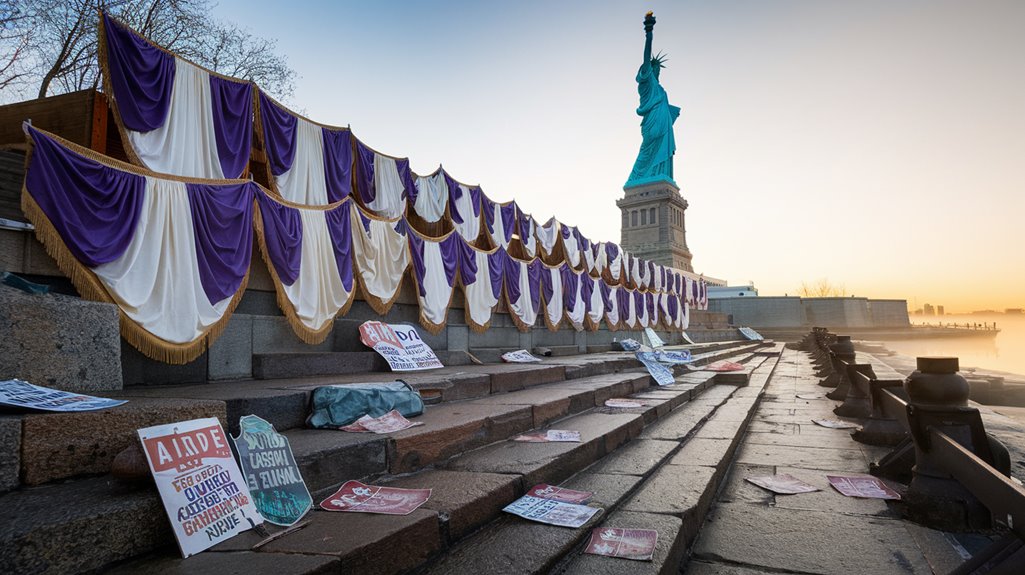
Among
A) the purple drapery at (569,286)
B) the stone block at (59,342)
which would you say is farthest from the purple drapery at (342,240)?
the purple drapery at (569,286)

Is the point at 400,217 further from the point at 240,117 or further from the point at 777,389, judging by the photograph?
the point at 777,389

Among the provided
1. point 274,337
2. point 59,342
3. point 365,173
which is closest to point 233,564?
point 59,342

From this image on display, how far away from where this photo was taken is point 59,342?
103 inches

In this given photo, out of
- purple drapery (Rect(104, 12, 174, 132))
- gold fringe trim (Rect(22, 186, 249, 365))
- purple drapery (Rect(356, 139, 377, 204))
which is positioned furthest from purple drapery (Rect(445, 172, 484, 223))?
gold fringe trim (Rect(22, 186, 249, 365))

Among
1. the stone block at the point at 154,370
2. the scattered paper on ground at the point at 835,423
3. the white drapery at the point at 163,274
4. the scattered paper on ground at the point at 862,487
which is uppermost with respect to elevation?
the white drapery at the point at 163,274

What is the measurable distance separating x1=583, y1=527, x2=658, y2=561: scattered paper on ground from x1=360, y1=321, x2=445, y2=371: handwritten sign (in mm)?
3843

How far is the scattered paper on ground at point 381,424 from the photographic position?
9.65ft

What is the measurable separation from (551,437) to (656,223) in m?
46.0

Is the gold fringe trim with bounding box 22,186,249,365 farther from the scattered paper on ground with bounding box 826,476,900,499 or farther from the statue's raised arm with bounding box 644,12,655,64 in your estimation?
the statue's raised arm with bounding box 644,12,655,64

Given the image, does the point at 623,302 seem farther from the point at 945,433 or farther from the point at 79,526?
the point at 79,526

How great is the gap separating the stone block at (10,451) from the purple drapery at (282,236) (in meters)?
3.57

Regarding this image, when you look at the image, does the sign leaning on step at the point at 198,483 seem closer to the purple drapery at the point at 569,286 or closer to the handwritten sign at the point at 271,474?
the handwritten sign at the point at 271,474

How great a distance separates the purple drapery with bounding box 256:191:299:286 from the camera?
5.09m

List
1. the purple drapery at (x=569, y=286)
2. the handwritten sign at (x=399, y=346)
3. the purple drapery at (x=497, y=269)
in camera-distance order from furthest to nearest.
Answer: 1. the purple drapery at (x=569, y=286)
2. the purple drapery at (x=497, y=269)
3. the handwritten sign at (x=399, y=346)
